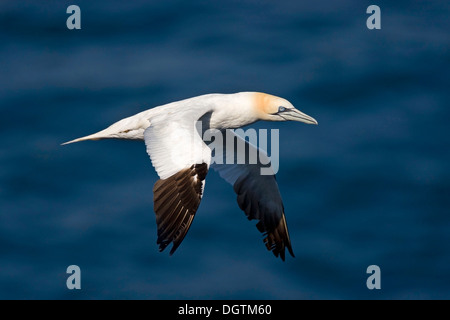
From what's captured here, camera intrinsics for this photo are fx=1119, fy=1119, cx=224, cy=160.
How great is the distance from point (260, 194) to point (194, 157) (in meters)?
3.42

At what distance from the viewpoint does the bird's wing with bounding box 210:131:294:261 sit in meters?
17.1

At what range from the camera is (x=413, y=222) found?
83.5 feet

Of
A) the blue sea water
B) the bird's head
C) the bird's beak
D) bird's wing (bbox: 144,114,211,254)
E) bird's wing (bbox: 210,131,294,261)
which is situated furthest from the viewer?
the blue sea water

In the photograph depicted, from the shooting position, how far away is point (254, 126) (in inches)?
927

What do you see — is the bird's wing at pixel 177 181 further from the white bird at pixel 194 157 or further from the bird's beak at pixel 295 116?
the bird's beak at pixel 295 116

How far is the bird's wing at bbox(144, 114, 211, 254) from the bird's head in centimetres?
193

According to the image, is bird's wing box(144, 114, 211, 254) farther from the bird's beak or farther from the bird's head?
the bird's beak

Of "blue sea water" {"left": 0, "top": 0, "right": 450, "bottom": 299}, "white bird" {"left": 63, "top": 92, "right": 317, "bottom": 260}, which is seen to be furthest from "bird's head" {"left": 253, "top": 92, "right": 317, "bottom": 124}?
"blue sea water" {"left": 0, "top": 0, "right": 450, "bottom": 299}

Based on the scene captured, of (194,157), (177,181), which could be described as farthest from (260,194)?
(177,181)

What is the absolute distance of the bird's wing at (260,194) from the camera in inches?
673

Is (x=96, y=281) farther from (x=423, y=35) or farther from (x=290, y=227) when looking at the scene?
(x=423, y=35)

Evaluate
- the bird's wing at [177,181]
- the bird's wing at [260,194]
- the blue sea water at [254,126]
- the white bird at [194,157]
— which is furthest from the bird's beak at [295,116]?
the blue sea water at [254,126]

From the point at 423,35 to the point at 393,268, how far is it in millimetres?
7380

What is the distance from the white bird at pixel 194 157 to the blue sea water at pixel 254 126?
570 cm
